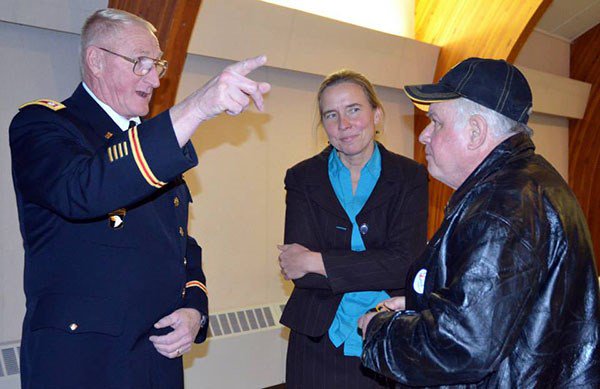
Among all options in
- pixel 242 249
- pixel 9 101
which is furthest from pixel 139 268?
pixel 242 249

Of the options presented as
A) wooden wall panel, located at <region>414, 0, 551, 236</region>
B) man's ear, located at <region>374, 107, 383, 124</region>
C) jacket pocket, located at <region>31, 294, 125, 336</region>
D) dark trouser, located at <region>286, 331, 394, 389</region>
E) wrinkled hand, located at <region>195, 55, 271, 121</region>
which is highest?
wooden wall panel, located at <region>414, 0, 551, 236</region>

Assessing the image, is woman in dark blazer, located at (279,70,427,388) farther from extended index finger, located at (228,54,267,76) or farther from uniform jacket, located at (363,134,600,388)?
extended index finger, located at (228,54,267,76)

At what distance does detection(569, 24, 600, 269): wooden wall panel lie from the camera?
8.02 meters

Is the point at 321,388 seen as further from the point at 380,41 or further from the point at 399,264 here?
the point at 380,41

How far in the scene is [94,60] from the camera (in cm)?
188

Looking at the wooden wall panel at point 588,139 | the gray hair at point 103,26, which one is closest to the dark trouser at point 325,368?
the gray hair at point 103,26

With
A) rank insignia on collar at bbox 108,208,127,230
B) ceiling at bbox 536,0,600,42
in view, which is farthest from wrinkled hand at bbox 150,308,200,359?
ceiling at bbox 536,0,600,42

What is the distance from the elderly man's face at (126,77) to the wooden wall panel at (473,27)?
14.3 ft

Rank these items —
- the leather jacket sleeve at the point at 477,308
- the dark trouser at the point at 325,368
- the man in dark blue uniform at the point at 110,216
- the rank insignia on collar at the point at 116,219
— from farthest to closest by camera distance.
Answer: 1. the dark trouser at the point at 325,368
2. the rank insignia on collar at the point at 116,219
3. the man in dark blue uniform at the point at 110,216
4. the leather jacket sleeve at the point at 477,308

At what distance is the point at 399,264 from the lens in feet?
7.54

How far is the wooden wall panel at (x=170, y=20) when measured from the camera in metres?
3.42

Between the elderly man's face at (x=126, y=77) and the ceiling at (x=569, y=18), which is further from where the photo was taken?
the ceiling at (x=569, y=18)

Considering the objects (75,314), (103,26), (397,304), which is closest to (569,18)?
(397,304)

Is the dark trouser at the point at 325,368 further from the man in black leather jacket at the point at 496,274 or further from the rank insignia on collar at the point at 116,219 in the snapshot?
the rank insignia on collar at the point at 116,219
